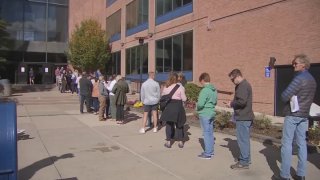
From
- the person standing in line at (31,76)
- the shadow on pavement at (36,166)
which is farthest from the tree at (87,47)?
the shadow on pavement at (36,166)

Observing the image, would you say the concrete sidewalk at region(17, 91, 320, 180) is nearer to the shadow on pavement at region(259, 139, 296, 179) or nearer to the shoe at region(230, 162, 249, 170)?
the shadow on pavement at region(259, 139, 296, 179)

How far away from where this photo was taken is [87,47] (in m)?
33.9

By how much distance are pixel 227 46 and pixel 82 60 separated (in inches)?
662

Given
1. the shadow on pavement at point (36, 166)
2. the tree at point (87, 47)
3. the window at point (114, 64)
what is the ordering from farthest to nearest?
the window at point (114, 64), the tree at point (87, 47), the shadow on pavement at point (36, 166)

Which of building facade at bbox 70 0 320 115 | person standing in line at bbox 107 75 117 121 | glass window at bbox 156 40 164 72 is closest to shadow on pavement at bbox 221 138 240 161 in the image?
person standing in line at bbox 107 75 117 121

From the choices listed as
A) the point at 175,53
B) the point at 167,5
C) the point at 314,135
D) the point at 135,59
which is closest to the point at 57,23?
the point at 135,59

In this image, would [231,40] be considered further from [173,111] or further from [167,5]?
[173,111]

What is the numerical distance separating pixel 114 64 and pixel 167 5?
12.0m

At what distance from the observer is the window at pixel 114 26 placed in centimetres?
3669

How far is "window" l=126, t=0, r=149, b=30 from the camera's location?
100 ft

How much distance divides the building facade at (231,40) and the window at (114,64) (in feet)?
14.6

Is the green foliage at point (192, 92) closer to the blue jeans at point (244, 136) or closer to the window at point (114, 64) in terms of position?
the blue jeans at point (244, 136)

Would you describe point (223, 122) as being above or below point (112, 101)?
below

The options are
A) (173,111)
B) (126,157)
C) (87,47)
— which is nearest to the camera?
(126,157)
